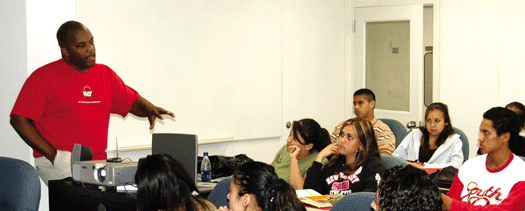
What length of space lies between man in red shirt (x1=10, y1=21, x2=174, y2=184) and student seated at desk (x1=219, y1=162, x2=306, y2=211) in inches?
56.8

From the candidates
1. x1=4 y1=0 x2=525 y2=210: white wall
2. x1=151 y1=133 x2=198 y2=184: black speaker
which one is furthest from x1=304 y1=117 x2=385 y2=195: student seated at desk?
x1=4 y1=0 x2=525 y2=210: white wall

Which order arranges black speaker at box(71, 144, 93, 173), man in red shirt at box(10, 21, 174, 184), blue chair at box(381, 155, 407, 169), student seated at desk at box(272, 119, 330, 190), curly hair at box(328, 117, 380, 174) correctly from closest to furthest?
1. black speaker at box(71, 144, 93, 173)
2. man in red shirt at box(10, 21, 174, 184)
3. curly hair at box(328, 117, 380, 174)
4. blue chair at box(381, 155, 407, 169)
5. student seated at desk at box(272, 119, 330, 190)

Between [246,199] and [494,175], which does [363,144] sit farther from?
[246,199]

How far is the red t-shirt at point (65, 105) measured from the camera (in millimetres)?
3469

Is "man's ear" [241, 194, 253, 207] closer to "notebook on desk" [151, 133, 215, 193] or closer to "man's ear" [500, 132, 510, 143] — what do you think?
"notebook on desk" [151, 133, 215, 193]

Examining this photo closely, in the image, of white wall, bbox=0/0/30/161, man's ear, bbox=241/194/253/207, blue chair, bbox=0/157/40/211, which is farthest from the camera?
white wall, bbox=0/0/30/161

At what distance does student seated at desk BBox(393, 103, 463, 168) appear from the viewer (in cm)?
498

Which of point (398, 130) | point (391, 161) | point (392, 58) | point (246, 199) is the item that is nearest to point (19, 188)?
point (246, 199)

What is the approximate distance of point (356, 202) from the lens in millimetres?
2469

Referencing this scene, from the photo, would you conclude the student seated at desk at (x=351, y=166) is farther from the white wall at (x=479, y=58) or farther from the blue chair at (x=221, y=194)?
the white wall at (x=479, y=58)

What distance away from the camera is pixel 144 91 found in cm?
523

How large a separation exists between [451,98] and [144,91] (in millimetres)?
3498

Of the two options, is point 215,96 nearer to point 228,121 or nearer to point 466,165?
point 228,121

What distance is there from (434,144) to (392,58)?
6.28ft
